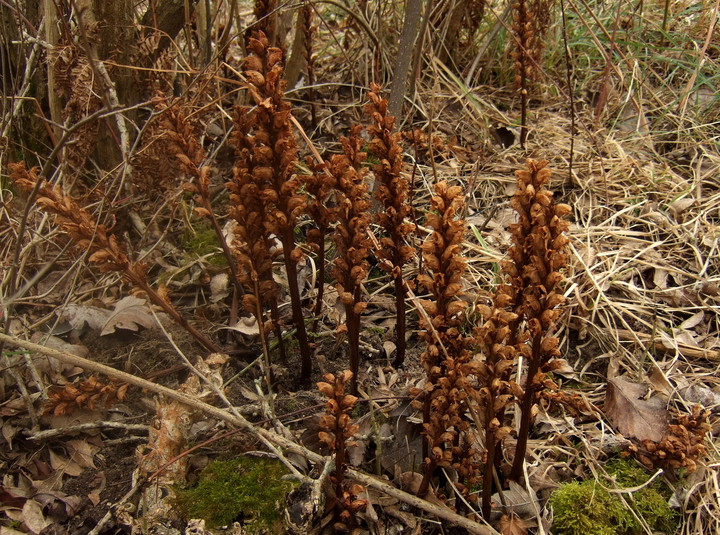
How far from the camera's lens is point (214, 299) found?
9.78ft

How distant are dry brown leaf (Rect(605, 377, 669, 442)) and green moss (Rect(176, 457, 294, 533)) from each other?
48.9 inches

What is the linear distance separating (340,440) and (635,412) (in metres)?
1.21

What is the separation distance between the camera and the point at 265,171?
208 cm

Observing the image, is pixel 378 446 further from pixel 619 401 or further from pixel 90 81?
pixel 90 81

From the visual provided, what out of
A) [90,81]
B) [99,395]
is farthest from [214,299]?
[90,81]

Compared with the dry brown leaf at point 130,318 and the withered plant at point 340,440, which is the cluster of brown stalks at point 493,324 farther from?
the dry brown leaf at point 130,318

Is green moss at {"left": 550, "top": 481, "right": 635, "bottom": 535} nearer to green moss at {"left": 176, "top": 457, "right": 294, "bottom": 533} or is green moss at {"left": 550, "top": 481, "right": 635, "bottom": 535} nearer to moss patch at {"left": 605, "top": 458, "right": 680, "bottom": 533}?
moss patch at {"left": 605, "top": 458, "right": 680, "bottom": 533}

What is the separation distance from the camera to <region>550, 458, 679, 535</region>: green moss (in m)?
2.17

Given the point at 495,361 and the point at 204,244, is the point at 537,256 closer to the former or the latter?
the point at 495,361

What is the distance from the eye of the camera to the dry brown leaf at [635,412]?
2.37 metres

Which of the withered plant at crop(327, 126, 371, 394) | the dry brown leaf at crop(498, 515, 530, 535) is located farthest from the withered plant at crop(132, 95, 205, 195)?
the dry brown leaf at crop(498, 515, 530, 535)

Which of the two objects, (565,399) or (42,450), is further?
(42,450)

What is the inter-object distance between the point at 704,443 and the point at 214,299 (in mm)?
2094

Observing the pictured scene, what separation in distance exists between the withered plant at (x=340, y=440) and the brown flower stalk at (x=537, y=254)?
53cm
